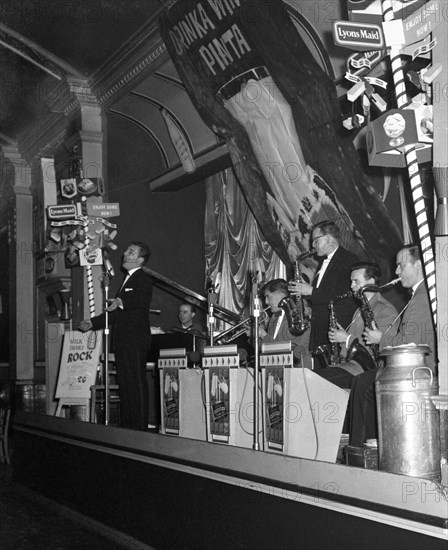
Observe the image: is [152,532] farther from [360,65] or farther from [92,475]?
[360,65]

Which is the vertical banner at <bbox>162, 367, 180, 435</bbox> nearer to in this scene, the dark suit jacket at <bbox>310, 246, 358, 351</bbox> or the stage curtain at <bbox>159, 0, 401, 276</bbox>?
the dark suit jacket at <bbox>310, 246, 358, 351</bbox>

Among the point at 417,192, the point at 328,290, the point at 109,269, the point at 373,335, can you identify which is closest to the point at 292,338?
the point at 328,290

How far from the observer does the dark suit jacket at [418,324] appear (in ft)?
12.8

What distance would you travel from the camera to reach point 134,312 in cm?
639

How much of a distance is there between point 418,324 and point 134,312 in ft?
9.70

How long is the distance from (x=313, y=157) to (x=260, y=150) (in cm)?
80

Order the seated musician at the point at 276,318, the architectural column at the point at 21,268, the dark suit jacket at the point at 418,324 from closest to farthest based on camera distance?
the dark suit jacket at the point at 418,324 → the seated musician at the point at 276,318 → the architectural column at the point at 21,268

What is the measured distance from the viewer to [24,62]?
891cm

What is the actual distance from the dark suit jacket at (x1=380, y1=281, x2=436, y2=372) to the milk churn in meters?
0.66

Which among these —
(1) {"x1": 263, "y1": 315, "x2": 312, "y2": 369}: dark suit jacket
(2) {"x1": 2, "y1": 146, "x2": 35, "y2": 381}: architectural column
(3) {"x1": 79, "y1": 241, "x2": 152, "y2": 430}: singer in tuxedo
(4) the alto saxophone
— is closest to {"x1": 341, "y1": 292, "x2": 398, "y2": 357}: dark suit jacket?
(1) {"x1": 263, "y1": 315, "x2": 312, "y2": 369}: dark suit jacket

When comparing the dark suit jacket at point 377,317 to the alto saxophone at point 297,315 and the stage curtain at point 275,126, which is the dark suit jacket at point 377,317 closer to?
the alto saxophone at point 297,315

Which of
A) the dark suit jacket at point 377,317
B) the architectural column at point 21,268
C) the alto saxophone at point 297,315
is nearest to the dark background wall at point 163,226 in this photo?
the architectural column at point 21,268

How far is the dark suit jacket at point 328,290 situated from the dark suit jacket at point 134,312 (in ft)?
5.27

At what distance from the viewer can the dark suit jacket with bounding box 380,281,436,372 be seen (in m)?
3.90
